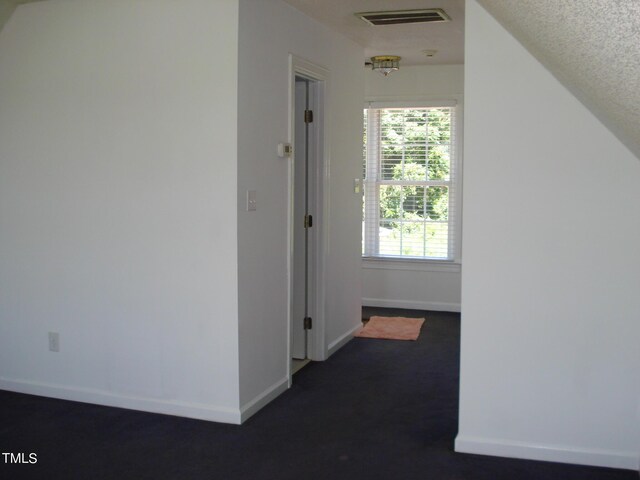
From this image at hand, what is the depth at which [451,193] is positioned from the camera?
23.2ft

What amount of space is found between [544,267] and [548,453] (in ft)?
3.01

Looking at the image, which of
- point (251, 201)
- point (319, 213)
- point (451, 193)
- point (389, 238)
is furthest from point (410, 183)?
point (251, 201)

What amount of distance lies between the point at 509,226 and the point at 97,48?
8.45ft

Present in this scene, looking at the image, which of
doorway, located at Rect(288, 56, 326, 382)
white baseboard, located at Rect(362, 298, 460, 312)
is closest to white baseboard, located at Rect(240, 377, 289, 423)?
doorway, located at Rect(288, 56, 326, 382)

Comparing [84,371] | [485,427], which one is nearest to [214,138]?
[84,371]

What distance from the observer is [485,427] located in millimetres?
3502

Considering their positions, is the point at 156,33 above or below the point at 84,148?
above

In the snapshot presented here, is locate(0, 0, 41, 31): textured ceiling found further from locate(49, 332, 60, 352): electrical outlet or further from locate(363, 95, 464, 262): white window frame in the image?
locate(363, 95, 464, 262): white window frame

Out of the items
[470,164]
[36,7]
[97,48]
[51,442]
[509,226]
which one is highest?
[36,7]

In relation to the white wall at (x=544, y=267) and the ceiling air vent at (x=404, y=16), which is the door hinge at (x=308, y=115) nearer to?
the ceiling air vent at (x=404, y=16)

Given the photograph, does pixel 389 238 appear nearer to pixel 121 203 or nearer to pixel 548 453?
pixel 121 203

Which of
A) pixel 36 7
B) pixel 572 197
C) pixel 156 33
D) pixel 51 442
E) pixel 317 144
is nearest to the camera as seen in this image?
pixel 572 197

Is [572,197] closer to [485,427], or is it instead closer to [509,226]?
[509,226]

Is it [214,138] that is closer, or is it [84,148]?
[214,138]
